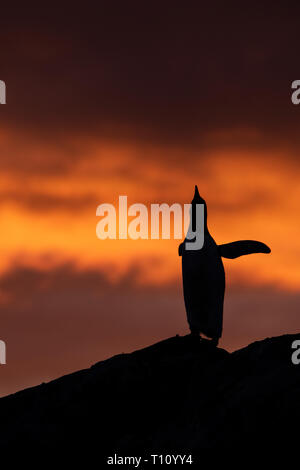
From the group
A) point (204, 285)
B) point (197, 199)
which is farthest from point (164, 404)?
point (197, 199)

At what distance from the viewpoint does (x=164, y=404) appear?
1360 cm

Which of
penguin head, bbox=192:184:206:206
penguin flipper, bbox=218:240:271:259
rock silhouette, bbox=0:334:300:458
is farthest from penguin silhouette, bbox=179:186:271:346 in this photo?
rock silhouette, bbox=0:334:300:458

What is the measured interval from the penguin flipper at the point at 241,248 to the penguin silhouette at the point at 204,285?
0.31m

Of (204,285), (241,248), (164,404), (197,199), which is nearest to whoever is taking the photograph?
(164,404)

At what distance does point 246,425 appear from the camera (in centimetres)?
1114

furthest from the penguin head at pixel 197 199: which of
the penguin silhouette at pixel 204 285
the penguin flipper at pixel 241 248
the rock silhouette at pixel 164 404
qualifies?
the rock silhouette at pixel 164 404

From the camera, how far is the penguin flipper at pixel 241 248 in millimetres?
16997

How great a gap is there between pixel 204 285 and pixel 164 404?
10.6ft

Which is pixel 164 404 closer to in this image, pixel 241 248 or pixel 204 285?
pixel 204 285

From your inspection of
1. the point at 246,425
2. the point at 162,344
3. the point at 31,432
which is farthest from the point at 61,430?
the point at 246,425

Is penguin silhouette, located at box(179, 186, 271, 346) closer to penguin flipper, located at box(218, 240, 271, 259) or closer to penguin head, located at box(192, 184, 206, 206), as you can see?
penguin head, located at box(192, 184, 206, 206)

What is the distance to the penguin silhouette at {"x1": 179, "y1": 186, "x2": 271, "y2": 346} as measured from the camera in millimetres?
16016

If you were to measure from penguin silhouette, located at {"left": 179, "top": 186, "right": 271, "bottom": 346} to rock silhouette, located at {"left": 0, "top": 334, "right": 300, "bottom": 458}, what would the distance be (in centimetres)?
99

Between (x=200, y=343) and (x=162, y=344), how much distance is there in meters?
0.88
